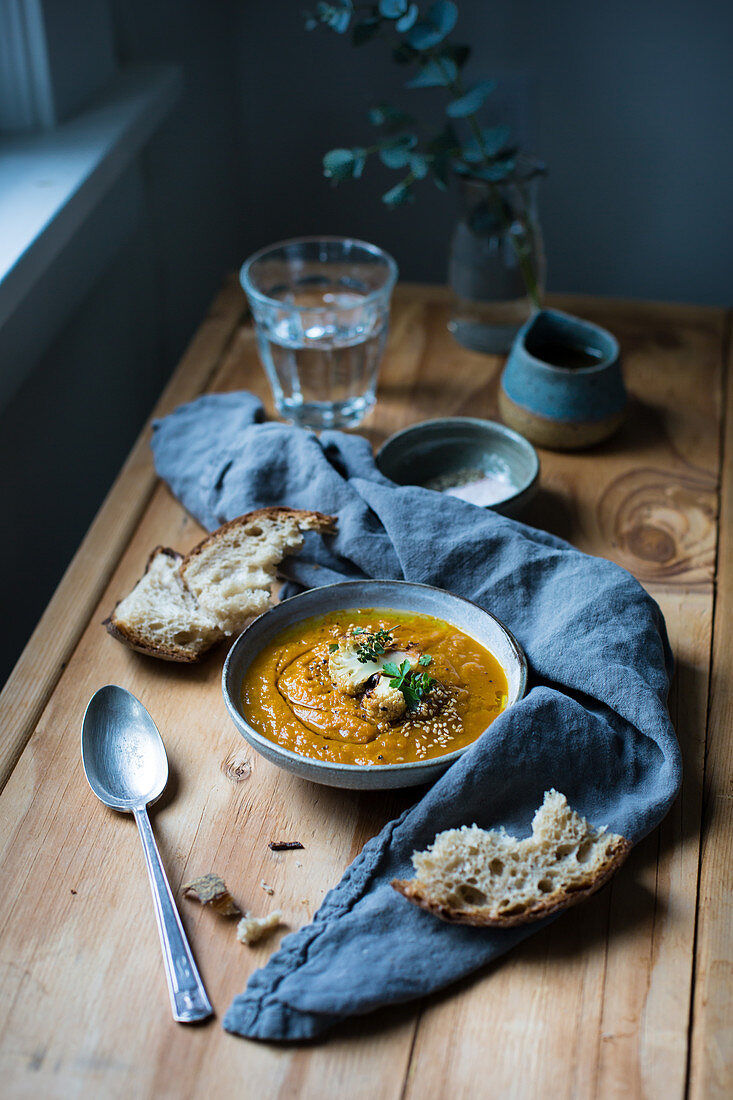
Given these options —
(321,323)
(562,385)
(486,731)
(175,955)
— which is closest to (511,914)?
(486,731)

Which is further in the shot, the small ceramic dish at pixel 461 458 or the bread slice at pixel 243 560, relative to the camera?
the small ceramic dish at pixel 461 458

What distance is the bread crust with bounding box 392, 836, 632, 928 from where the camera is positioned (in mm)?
907

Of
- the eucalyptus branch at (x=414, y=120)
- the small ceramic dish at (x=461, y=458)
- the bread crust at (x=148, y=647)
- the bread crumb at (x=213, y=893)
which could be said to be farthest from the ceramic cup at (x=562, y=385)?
the bread crumb at (x=213, y=893)

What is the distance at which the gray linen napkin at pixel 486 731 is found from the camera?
0.89m

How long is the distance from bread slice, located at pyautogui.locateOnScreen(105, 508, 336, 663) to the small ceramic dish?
23 centimetres

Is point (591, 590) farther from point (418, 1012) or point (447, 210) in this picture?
point (447, 210)

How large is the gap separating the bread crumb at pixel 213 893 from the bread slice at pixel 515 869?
157mm

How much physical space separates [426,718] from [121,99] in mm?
1468

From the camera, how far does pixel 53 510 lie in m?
1.94

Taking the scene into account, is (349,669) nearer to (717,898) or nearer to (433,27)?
(717,898)

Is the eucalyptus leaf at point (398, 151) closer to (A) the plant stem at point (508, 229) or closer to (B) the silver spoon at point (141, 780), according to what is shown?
(A) the plant stem at point (508, 229)

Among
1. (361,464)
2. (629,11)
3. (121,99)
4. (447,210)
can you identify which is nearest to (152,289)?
(121,99)

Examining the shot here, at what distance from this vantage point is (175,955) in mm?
901

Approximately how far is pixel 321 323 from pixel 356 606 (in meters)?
0.61
